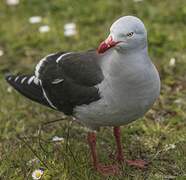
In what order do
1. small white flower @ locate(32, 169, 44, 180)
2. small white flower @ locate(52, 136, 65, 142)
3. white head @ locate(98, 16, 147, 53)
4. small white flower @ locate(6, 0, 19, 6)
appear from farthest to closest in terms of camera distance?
small white flower @ locate(6, 0, 19, 6)
small white flower @ locate(52, 136, 65, 142)
small white flower @ locate(32, 169, 44, 180)
white head @ locate(98, 16, 147, 53)

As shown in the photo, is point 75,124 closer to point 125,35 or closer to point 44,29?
point 125,35

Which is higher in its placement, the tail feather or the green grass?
the tail feather

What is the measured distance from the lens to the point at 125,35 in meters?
3.59

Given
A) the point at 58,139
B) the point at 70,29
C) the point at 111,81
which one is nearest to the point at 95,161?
the point at 58,139

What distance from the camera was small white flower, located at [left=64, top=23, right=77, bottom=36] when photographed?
21.0ft

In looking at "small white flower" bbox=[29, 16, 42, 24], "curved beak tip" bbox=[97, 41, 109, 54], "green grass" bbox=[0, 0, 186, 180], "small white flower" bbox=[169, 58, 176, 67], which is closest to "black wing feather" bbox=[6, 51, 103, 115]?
"curved beak tip" bbox=[97, 41, 109, 54]

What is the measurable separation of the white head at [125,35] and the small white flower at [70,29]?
2.80 metres

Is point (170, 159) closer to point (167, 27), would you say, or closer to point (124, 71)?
point (124, 71)

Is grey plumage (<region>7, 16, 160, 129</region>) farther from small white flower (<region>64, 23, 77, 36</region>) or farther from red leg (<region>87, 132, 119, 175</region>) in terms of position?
small white flower (<region>64, 23, 77, 36</region>)

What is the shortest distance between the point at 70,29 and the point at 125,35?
293 centimetres

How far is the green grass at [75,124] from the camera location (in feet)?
14.0

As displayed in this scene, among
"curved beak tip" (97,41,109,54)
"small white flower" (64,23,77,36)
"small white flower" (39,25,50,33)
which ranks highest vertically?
"curved beak tip" (97,41,109,54)

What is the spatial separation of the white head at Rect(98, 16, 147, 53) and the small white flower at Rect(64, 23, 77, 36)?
9.18 ft

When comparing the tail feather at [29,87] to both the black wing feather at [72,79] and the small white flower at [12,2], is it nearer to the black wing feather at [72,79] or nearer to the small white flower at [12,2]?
the black wing feather at [72,79]
